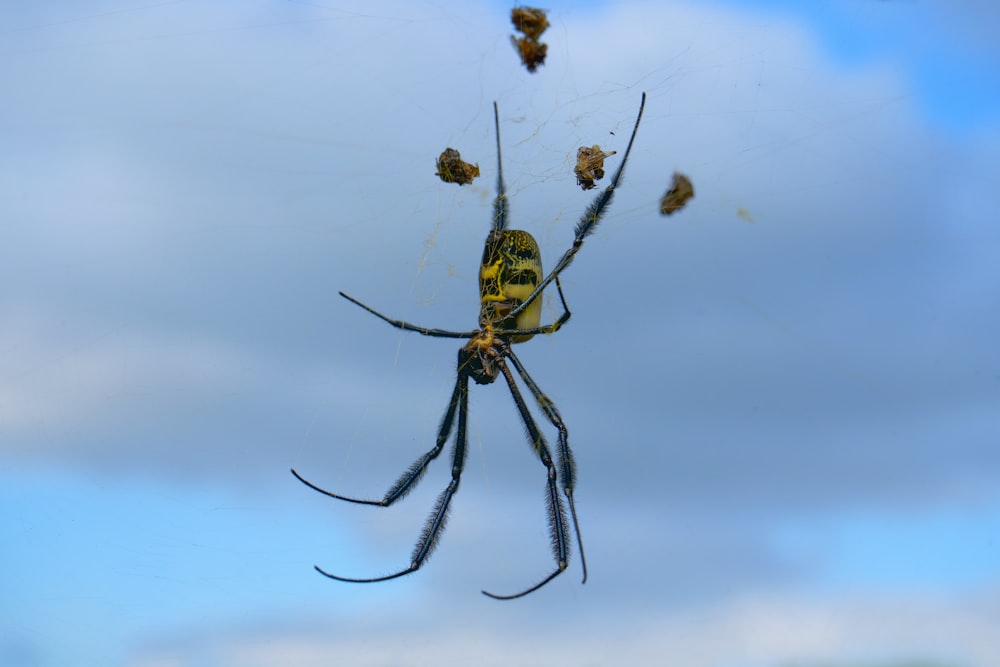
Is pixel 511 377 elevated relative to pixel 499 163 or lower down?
lower down

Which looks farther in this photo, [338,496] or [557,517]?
[338,496]

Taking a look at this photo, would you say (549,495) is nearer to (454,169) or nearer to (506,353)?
(506,353)

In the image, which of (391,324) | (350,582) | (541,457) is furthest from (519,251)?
(350,582)

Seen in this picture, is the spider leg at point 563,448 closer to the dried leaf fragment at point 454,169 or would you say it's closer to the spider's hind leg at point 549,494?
the spider's hind leg at point 549,494

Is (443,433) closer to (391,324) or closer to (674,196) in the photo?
(391,324)

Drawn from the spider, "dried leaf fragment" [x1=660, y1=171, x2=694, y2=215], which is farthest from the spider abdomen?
"dried leaf fragment" [x1=660, y1=171, x2=694, y2=215]
